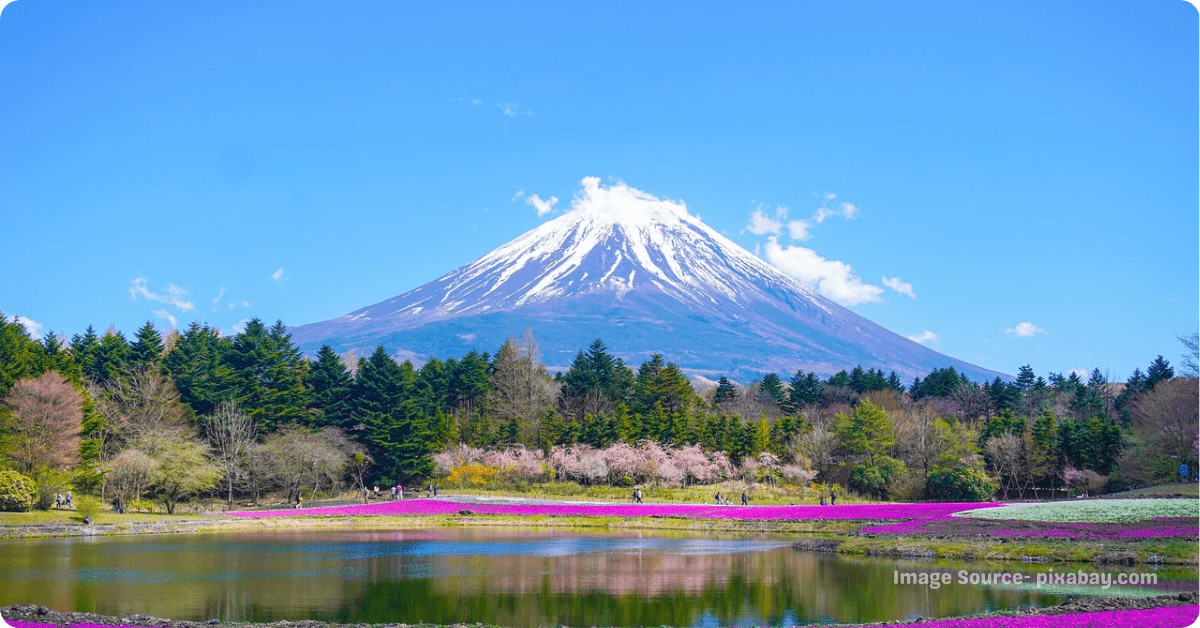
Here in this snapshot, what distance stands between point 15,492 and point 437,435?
29645mm

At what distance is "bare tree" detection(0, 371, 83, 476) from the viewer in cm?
4062

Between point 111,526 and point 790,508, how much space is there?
27939 millimetres

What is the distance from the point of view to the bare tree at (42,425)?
4062cm

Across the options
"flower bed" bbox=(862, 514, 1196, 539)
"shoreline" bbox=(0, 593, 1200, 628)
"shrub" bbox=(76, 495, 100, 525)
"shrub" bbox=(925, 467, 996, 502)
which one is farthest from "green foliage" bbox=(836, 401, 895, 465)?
"shoreline" bbox=(0, 593, 1200, 628)

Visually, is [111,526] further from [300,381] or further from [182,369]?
[300,381]

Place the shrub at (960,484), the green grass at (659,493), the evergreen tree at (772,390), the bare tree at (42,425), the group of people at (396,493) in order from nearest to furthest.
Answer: the bare tree at (42,425)
the shrub at (960,484)
the green grass at (659,493)
the group of people at (396,493)
the evergreen tree at (772,390)

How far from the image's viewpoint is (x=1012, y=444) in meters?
59.6

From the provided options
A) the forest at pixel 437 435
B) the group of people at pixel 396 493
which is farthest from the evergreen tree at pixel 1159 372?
the group of people at pixel 396 493

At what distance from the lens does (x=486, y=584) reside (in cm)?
2211

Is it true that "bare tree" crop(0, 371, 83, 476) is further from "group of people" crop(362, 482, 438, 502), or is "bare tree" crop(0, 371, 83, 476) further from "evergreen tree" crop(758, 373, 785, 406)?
"evergreen tree" crop(758, 373, 785, 406)

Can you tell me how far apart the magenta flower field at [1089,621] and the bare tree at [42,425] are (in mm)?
30138

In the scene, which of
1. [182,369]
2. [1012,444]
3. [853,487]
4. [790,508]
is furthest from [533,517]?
[1012,444]

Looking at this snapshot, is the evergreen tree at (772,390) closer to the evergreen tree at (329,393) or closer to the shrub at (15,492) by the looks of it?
the evergreen tree at (329,393)

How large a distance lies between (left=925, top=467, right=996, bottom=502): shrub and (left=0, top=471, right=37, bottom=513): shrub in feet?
138
